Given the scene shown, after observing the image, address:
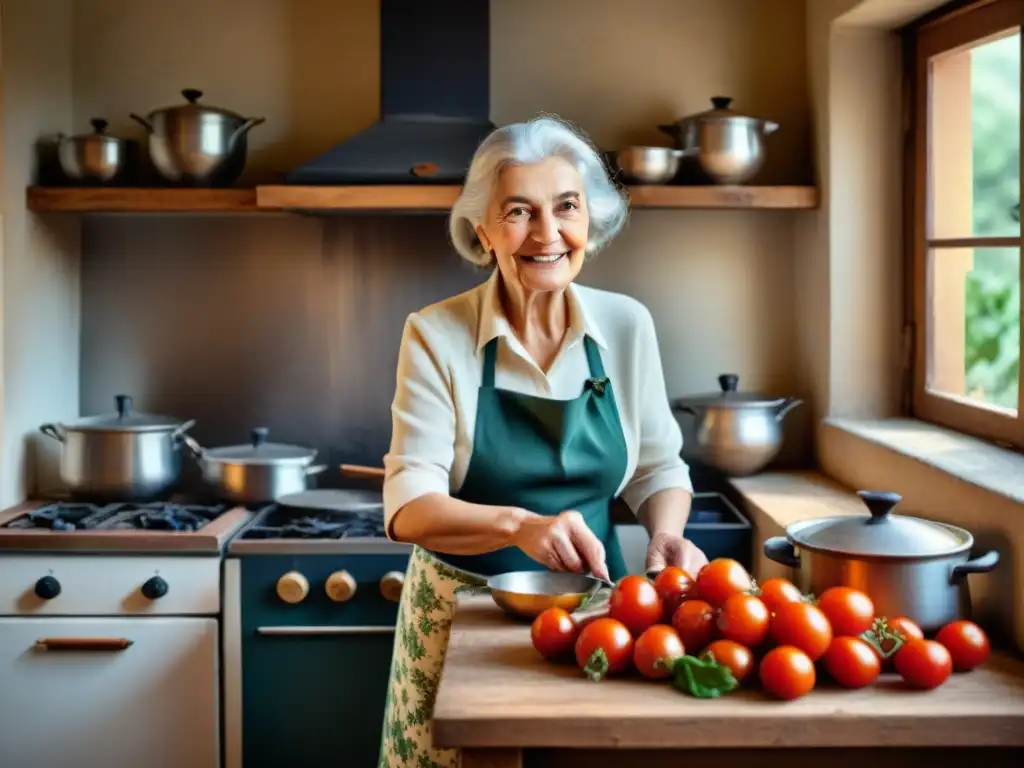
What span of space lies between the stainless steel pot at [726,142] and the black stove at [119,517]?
4.70 ft

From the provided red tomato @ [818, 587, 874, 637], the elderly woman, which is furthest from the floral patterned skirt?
red tomato @ [818, 587, 874, 637]

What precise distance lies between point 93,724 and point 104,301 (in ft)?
3.81

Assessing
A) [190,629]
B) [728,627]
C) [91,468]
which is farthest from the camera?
[91,468]

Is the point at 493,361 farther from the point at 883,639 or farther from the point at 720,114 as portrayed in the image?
the point at 720,114

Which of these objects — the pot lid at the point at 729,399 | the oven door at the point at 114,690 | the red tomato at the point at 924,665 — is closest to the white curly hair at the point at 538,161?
the red tomato at the point at 924,665

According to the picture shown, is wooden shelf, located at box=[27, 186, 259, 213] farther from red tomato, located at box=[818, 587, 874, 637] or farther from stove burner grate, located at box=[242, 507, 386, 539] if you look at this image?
red tomato, located at box=[818, 587, 874, 637]

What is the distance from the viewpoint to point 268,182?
10.4 ft

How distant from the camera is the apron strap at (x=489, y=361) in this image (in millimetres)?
1942

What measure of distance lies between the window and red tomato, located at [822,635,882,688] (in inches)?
37.6

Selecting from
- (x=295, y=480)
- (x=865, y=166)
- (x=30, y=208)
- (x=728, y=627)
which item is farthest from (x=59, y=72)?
(x=728, y=627)

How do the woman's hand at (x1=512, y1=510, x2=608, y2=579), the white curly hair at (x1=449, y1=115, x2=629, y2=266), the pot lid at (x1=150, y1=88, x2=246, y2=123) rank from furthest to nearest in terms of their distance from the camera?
1. the pot lid at (x1=150, y1=88, x2=246, y2=123)
2. the white curly hair at (x1=449, y1=115, x2=629, y2=266)
3. the woman's hand at (x1=512, y1=510, x2=608, y2=579)

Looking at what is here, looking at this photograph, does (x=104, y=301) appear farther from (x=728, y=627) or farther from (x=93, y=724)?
(x=728, y=627)

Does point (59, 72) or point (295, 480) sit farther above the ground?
point (59, 72)

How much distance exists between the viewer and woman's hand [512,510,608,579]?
1606 millimetres
